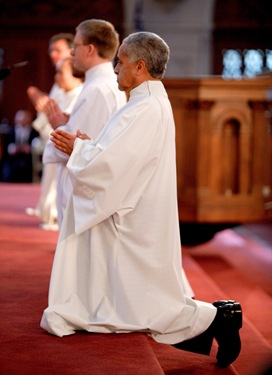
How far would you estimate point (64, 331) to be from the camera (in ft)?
13.3

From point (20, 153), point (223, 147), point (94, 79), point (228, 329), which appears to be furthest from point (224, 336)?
point (20, 153)

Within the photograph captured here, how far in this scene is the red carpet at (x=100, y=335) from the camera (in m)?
3.63

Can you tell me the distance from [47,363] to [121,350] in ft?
1.30

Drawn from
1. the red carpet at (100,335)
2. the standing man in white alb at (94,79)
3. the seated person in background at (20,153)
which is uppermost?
the standing man in white alb at (94,79)

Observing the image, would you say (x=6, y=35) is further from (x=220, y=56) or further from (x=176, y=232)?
(x=176, y=232)

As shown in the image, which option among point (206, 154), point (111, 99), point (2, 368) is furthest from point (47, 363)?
point (206, 154)

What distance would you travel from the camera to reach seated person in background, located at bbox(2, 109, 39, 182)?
14.0 m

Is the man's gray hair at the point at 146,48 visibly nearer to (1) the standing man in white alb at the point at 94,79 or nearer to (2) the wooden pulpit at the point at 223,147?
(1) the standing man in white alb at the point at 94,79

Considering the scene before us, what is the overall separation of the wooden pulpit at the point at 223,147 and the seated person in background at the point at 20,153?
267 inches

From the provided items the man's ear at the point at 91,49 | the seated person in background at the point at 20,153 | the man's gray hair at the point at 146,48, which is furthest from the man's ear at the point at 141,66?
the seated person in background at the point at 20,153

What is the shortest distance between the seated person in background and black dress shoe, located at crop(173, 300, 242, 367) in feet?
33.1

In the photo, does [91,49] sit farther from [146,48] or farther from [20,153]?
[20,153]

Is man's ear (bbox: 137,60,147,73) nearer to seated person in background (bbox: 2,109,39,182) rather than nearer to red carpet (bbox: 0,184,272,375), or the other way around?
red carpet (bbox: 0,184,272,375)

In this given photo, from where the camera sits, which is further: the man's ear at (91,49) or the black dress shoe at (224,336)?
the man's ear at (91,49)
